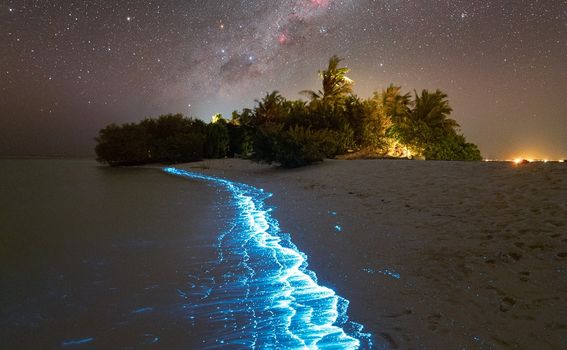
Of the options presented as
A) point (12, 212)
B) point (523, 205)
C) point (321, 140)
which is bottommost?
point (12, 212)

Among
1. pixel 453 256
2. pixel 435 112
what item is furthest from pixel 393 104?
pixel 453 256

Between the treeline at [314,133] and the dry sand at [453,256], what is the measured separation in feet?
37.2

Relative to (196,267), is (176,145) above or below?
above

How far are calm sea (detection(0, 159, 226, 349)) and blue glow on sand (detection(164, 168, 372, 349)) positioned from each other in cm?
19

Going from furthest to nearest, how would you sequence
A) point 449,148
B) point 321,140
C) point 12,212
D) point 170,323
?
point 449,148, point 321,140, point 12,212, point 170,323

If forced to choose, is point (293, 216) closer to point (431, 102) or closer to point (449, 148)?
point (449, 148)

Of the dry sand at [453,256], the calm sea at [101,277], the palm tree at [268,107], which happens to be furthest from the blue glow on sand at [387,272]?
the palm tree at [268,107]

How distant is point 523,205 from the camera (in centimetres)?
569

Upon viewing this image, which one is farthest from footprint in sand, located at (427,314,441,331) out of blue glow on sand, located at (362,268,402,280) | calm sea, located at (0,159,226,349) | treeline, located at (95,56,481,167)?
treeline, located at (95,56,481,167)

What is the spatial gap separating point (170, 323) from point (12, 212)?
8532 millimetres

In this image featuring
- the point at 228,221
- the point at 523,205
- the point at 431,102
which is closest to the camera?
the point at 523,205

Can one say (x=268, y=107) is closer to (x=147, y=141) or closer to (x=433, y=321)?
(x=147, y=141)

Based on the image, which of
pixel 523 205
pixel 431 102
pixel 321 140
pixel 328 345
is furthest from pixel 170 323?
pixel 431 102

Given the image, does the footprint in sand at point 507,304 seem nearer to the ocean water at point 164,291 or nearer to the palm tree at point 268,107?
the ocean water at point 164,291
